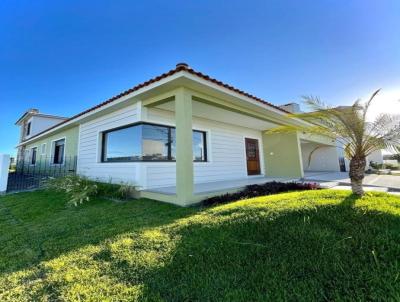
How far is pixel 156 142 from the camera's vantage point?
6922 millimetres

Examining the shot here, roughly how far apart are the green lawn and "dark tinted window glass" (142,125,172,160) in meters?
3.14

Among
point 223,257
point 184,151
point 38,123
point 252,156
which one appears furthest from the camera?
point 38,123

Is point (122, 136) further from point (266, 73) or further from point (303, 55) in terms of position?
point (303, 55)

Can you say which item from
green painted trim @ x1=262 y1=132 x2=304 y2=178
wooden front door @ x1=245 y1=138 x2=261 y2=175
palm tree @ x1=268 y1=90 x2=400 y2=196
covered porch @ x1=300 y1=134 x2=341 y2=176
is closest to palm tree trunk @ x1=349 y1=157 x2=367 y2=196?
palm tree @ x1=268 y1=90 x2=400 y2=196

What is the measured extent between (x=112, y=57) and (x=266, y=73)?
7633mm

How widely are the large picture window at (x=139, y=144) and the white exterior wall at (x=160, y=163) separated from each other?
0.22m

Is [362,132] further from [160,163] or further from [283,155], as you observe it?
[283,155]

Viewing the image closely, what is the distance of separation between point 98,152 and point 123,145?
1745 mm

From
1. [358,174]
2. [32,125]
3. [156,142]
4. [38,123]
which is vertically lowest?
[358,174]

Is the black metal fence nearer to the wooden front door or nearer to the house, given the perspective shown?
the house

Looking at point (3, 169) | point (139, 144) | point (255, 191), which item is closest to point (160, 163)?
point (139, 144)

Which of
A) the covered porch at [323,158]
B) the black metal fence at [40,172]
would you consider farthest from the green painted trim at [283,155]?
the black metal fence at [40,172]

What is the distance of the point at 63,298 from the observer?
1.82 m

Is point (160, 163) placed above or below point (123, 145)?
below
